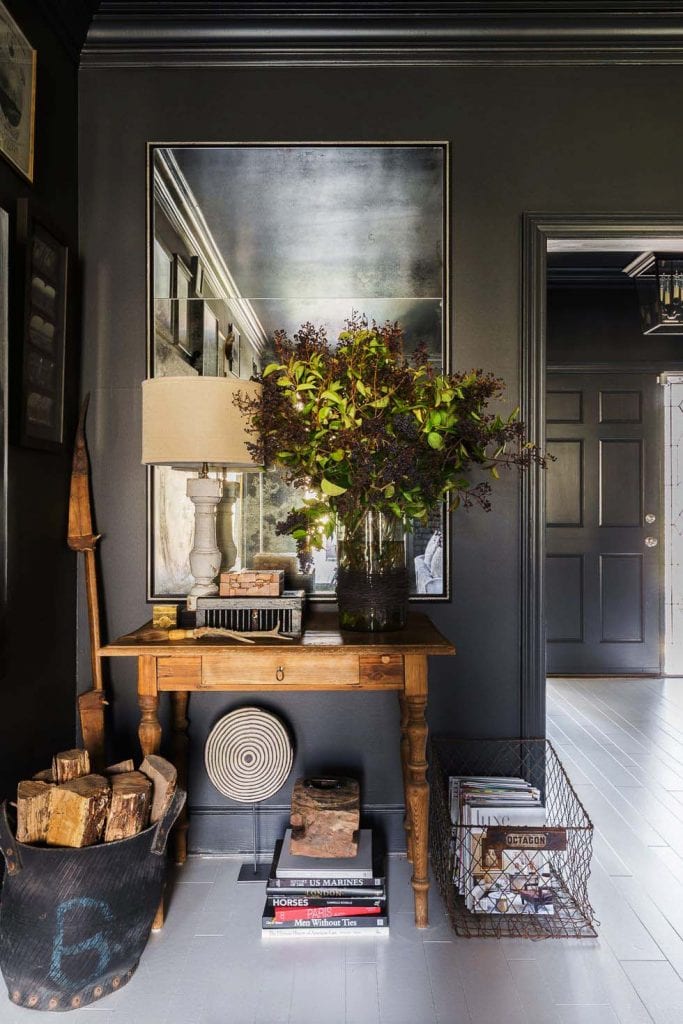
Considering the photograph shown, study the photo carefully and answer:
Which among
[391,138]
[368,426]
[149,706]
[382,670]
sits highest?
[391,138]

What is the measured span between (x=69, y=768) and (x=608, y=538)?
13.6 feet

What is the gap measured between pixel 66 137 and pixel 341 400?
1.50m

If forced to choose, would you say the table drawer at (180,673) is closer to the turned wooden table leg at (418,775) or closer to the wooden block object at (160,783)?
the wooden block object at (160,783)

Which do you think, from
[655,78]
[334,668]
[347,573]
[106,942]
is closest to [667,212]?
[655,78]

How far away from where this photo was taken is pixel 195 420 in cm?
202

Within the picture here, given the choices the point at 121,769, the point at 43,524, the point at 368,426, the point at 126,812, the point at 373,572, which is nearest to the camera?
the point at 126,812

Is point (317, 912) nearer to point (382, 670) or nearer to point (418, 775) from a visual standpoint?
point (418, 775)

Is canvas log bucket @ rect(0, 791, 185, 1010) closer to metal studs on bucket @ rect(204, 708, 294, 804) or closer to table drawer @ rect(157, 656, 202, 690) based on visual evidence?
table drawer @ rect(157, 656, 202, 690)

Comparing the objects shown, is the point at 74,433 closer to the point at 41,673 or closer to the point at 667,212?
the point at 41,673

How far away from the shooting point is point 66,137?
2387 millimetres

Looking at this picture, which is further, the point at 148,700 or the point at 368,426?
the point at 148,700

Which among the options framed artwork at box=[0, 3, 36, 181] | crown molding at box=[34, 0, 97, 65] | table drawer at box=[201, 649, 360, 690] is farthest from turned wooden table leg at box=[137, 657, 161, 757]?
crown molding at box=[34, 0, 97, 65]

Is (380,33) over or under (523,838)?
over

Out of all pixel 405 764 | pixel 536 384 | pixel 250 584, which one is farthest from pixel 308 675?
pixel 536 384
